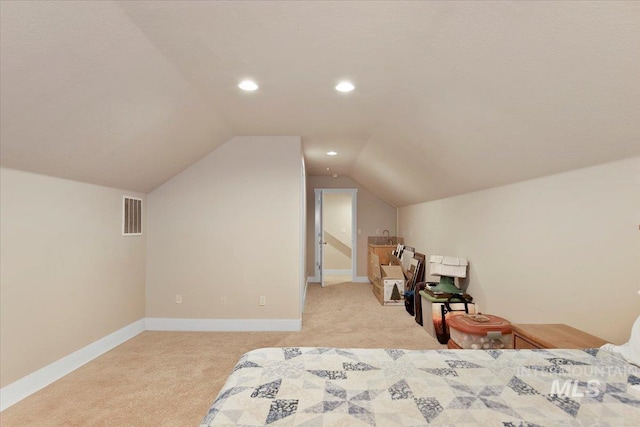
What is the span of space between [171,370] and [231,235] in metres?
1.73

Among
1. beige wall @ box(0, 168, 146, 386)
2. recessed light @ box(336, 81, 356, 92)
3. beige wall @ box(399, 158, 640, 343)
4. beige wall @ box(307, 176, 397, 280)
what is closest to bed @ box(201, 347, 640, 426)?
beige wall @ box(399, 158, 640, 343)

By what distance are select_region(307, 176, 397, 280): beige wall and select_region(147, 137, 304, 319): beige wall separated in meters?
3.46

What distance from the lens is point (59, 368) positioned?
9.69 ft

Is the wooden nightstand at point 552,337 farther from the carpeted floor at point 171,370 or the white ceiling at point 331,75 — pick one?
the carpeted floor at point 171,370

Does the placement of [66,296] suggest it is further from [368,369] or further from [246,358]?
[368,369]

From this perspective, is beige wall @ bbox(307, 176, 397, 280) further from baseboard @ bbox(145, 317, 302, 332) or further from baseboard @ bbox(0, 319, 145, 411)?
baseboard @ bbox(0, 319, 145, 411)

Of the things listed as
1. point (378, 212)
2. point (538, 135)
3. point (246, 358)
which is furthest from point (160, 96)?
point (378, 212)

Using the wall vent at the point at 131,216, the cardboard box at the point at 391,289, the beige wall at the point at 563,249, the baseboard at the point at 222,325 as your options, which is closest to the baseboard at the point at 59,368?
the baseboard at the point at 222,325

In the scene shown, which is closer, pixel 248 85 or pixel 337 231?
pixel 248 85

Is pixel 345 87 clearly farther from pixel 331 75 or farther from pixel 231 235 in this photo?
pixel 231 235

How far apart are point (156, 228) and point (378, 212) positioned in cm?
491

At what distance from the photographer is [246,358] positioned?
177 centimetres

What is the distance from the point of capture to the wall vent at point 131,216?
12.9ft

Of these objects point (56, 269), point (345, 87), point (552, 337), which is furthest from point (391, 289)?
point (56, 269)
